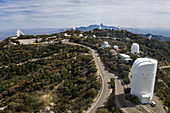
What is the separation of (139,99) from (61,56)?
25.4 meters

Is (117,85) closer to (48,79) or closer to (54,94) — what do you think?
(54,94)

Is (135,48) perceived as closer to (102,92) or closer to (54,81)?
(102,92)

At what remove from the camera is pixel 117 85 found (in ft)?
77.7

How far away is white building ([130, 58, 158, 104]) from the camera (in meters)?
17.4

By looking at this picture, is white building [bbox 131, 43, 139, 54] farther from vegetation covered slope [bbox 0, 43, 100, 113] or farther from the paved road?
the paved road

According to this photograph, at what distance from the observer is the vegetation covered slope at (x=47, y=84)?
695 inches

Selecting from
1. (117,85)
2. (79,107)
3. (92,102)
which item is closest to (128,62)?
(117,85)

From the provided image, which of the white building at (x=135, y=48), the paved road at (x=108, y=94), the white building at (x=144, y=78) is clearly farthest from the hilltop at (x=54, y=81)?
the white building at (x=135, y=48)

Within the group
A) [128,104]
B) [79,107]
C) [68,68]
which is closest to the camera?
[79,107]

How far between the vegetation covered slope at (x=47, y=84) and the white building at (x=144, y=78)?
20.9 feet

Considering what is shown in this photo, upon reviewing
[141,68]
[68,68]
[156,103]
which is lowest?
[156,103]

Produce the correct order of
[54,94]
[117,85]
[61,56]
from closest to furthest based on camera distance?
1. [54,94]
2. [117,85]
3. [61,56]

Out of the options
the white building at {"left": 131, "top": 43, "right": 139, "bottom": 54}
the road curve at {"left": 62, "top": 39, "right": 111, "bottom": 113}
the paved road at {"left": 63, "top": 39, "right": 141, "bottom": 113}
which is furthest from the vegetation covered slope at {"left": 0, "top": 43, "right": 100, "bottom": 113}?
the white building at {"left": 131, "top": 43, "right": 139, "bottom": 54}

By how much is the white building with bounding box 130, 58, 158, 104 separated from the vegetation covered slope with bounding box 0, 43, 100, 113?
20.9ft
